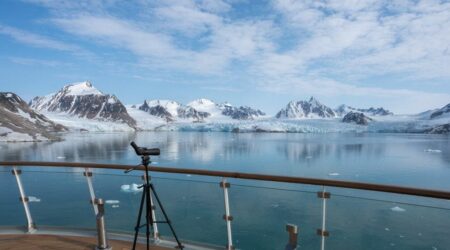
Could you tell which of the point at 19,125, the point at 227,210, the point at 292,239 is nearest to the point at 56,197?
the point at 227,210

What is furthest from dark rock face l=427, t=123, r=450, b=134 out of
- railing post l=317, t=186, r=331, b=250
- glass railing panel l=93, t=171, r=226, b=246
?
railing post l=317, t=186, r=331, b=250

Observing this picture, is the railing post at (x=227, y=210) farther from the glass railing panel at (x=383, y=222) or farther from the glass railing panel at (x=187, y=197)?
the glass railing panel at (x=383, y=222)

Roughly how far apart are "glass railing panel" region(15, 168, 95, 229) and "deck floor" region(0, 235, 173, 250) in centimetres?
27

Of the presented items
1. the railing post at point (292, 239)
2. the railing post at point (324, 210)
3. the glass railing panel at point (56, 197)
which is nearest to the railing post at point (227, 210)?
the railing post at point (324, 210)

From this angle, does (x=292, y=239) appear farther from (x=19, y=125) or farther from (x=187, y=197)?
(x=19, y=125)

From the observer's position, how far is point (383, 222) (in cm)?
405

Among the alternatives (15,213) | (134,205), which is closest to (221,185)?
(134,205)

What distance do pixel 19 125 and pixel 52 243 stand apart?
253 ft

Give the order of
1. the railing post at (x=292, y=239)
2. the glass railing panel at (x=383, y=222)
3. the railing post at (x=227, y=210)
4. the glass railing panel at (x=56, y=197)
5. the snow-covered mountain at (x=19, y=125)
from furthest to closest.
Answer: the snow-covered mountain at (x=19, y=125) < the glass railing panel at (x=56, y=197) < the railing post at (x=227, y=210) < the glass railing panel at (x=383, y=222) < the railing post at (x=292, y=239)

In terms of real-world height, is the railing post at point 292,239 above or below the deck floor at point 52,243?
above

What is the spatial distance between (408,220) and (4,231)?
425cm

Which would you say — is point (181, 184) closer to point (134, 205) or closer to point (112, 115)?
point (134, 205)

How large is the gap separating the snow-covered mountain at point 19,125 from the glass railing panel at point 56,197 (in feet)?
200

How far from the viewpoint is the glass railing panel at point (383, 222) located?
9.13 ft
